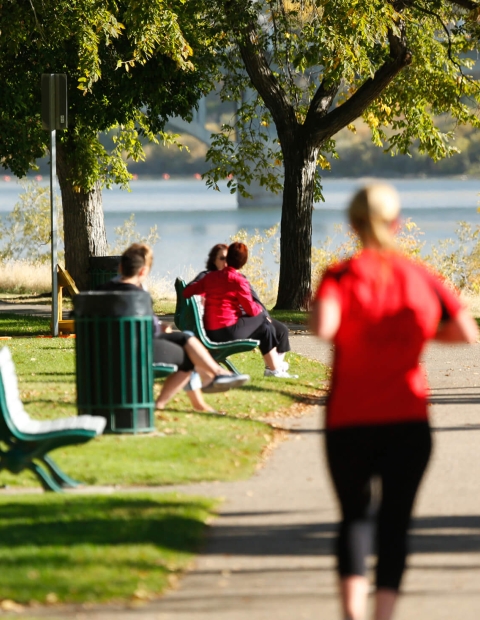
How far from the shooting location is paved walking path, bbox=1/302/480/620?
14.3 feet

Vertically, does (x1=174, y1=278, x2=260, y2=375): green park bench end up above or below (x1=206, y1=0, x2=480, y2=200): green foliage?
below

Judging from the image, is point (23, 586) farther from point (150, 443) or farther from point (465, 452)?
point (465, 452)

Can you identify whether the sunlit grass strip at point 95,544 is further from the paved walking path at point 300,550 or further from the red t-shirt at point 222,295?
the red t-shirt at point 222,295

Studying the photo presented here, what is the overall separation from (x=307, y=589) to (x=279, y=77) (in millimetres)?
18151

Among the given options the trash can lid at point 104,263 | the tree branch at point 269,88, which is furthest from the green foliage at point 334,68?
the trash can lid at point 104,263

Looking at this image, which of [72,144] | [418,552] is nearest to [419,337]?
[418,552]

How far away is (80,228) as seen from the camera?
21234 millimetres

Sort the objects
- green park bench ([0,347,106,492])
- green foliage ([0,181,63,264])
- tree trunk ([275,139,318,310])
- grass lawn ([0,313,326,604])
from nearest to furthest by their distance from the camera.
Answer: grass lawn ([0,313,326,604]) < green park bench ([0,347,106,492]) < tree trunk ([275,139,318,310]) < green foliage ([0,181,63,264])

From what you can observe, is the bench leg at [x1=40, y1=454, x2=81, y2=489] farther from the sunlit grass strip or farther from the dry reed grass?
the dry reed grass

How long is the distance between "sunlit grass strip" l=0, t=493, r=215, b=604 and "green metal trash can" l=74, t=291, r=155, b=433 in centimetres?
166

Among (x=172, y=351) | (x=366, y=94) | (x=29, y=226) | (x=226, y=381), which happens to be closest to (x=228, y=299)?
(x=226, y=381)

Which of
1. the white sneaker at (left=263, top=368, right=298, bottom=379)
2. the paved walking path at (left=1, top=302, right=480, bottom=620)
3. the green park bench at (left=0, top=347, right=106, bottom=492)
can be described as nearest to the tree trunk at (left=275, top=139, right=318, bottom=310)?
the white sneaker at (left=263, top=368, right=298, bottom=379)

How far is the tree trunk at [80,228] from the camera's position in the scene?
21.2 meters

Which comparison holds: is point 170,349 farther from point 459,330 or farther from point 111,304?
point 459,330
